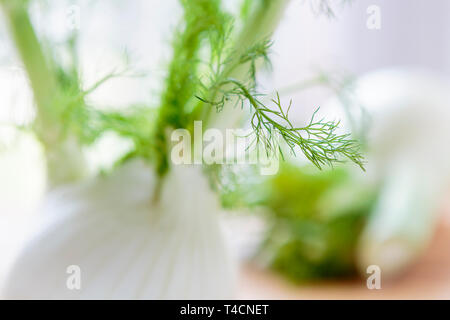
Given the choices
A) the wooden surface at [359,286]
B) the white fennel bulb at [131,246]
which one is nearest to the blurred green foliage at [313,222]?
the wooden surface at [359,286]

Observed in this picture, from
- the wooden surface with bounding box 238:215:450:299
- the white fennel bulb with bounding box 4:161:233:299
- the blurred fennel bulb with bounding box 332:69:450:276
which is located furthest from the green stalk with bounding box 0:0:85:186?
the blurred fennel bulb with bounding box 332:69:450:276

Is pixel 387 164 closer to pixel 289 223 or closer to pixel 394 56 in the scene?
pixel 289 223

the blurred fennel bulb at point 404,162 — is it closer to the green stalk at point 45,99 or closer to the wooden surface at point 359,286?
the wooden surface at point 359,286

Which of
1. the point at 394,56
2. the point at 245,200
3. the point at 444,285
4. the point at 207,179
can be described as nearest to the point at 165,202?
the point at 207,179

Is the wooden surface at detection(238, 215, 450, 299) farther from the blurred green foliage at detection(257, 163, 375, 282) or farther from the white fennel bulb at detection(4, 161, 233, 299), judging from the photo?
the white fennel bulb at detection(4, 161, 233, 299)

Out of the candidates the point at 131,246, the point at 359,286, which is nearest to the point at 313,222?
the point at 359,286
